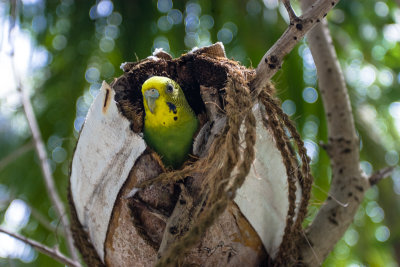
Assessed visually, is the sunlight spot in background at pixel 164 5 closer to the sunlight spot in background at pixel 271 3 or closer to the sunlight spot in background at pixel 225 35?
the sunlight spot in background at pixel 225 35

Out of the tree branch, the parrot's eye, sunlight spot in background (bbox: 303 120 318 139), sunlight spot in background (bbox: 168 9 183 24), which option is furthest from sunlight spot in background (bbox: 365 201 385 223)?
the tree branch

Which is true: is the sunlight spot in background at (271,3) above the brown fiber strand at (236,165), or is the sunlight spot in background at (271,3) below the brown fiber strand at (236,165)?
above

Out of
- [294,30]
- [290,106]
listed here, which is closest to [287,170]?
[294,30]

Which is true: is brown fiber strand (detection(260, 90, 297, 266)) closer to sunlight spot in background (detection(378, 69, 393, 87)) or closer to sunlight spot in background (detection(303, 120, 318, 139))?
sunlight spot in background (detection(303, 120, 318, 139))

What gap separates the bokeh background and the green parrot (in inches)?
28.8

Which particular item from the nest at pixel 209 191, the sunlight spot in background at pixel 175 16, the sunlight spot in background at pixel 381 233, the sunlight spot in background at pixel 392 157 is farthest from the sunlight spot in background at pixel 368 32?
the nest at pixel 209 191

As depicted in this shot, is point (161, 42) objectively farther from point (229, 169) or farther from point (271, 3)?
point (229, 169)

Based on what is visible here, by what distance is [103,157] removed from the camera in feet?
3.51

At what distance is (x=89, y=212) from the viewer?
44.2 inches

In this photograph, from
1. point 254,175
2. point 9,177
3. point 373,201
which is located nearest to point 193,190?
point 254,175

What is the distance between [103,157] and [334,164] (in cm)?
91

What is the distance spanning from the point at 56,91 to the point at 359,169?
1.57m

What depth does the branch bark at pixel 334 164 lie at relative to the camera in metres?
1.35

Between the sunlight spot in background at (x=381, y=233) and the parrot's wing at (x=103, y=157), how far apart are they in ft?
6.26
